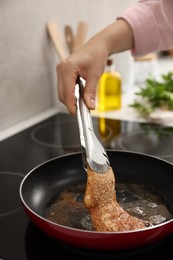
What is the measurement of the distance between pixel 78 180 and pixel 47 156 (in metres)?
0.13

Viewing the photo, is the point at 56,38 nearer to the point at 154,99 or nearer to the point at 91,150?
the point at 154,99

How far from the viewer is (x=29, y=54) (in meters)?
1.02

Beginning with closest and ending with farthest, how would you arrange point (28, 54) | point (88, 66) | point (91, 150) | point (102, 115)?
point (91, 150), point (88, 66), point (28, 54), point (102, 115)

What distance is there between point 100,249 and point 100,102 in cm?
73

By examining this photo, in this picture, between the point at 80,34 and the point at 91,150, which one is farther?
the point at 80,34

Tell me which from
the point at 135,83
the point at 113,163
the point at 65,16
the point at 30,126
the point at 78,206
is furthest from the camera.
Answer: the point at 135,83

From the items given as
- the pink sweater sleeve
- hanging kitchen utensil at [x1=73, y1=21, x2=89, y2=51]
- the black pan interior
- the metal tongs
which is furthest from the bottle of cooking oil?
the metal tongs

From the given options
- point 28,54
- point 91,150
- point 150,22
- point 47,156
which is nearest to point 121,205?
point 91,150

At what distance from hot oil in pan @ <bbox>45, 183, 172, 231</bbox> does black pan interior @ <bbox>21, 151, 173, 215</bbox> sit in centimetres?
2

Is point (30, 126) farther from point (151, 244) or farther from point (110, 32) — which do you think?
point (151, 244)

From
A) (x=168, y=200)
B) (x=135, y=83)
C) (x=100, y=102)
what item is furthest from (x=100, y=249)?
(x=135, y=83)

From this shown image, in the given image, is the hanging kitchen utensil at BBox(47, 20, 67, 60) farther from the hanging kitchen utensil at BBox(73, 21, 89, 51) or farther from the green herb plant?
the green herb plant

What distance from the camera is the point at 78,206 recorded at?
622mm

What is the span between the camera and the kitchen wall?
0.94 m
